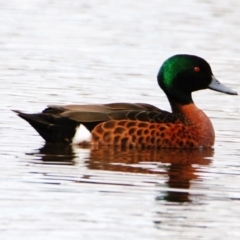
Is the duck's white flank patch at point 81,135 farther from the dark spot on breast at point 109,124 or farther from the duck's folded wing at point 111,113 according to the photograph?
the dark spot on breast at point 109,124

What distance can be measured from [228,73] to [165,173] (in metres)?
6.08

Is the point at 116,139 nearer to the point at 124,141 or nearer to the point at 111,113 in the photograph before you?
the point at 124,141

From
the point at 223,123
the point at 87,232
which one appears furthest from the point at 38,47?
the point at 87,232

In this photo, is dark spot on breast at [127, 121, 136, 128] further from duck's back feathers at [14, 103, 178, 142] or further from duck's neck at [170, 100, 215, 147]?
duck's neck at [170, 100, 215, 147]

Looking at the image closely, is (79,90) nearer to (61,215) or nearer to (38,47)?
(38,47)

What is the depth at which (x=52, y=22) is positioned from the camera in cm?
2198

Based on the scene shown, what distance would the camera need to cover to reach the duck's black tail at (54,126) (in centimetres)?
1269

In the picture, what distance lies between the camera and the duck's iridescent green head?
1343 centimetres

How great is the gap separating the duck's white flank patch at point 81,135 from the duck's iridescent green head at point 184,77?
1.15 meters

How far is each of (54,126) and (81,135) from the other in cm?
29

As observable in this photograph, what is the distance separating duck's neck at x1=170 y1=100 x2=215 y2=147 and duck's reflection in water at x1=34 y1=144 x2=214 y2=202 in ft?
0.44

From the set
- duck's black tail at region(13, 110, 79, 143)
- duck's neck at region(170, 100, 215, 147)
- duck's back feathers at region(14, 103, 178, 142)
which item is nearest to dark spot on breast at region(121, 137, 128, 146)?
duck's back feathers at region(14, 103, 178, 142)

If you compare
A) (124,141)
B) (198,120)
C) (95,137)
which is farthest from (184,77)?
(95,137)

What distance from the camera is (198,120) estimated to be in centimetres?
1326
